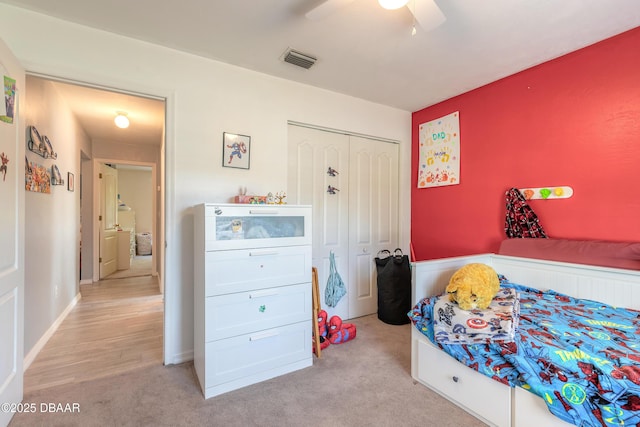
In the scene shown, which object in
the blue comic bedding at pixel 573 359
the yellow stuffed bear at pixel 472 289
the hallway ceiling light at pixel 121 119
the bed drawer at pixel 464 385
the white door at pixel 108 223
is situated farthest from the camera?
A: the white door at pixel 108 223

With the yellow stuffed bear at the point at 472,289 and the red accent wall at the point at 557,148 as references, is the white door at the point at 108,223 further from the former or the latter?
the yellow stuffed bear at the point at 472,289

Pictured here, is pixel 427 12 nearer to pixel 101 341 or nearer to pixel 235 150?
pixel 235 150

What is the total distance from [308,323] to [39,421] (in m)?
1.60

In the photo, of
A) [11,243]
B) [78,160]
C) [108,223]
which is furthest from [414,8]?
[108,223]

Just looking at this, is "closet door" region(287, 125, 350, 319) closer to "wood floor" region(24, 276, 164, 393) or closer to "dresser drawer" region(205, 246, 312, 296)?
"dresser drawer" region(205, 246, 312, 296)

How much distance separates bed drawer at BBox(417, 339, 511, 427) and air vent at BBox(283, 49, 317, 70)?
2.27 m

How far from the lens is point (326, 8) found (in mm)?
1395

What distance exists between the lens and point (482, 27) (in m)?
1.84

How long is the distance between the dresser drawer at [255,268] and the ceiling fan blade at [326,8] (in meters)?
1.42

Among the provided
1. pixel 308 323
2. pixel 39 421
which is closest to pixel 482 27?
pixel 308 323

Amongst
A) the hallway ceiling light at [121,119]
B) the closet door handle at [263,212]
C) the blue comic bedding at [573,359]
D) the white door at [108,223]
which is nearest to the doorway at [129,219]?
the white door at [108,223]

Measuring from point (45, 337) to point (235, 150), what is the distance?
7.89ft

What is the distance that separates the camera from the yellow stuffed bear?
1.62m

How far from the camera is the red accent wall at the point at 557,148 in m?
1.92
